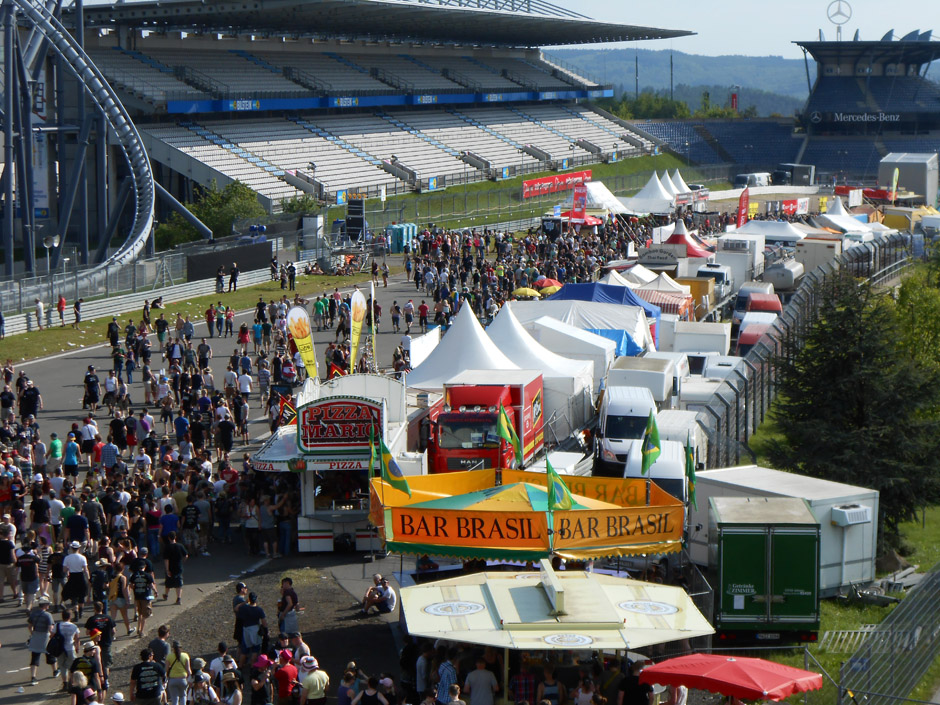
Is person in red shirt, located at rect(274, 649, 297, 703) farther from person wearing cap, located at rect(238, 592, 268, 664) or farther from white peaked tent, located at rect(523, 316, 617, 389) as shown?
white peaked tent, located at rect(523, 316, 617, 389)

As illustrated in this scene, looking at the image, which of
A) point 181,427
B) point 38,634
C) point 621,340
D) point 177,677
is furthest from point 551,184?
point 177,677

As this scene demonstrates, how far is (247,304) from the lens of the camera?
41656 mm

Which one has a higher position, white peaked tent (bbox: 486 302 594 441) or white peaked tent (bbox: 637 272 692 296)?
white peaked tent (bbox: 637 272 692 296)

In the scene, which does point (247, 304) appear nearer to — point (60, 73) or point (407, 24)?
point (60, 73)

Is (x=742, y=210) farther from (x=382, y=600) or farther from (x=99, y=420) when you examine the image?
(x=382, y=600)

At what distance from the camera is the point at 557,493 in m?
16.0

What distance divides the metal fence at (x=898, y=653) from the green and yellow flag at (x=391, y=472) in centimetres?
626

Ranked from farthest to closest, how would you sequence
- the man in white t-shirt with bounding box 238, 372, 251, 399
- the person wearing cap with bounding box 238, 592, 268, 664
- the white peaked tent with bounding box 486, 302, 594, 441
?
→ the man in white t-shirt with bounding box 238, 372, 251, 399
the white peaked tent with bounding box 486, 302, 594, 441
the person wearing cap with bounding box 238, 592, 268, 664

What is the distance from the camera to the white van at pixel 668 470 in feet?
65.8

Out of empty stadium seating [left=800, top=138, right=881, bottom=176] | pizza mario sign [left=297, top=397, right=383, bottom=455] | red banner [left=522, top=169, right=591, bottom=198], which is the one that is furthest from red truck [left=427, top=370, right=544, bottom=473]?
empty stadium seating [left=800, top=138, right=881, bottom=176]

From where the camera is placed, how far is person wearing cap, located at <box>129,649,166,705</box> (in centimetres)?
1358

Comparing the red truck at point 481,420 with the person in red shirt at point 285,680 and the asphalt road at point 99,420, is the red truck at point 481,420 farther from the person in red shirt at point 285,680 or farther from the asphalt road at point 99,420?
the person in red shirt at point 285,680

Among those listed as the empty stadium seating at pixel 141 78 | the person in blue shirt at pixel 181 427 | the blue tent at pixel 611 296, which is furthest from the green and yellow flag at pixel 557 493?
the empty stadium seating at pixel 141 78

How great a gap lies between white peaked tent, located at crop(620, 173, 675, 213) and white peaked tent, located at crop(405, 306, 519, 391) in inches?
1478
